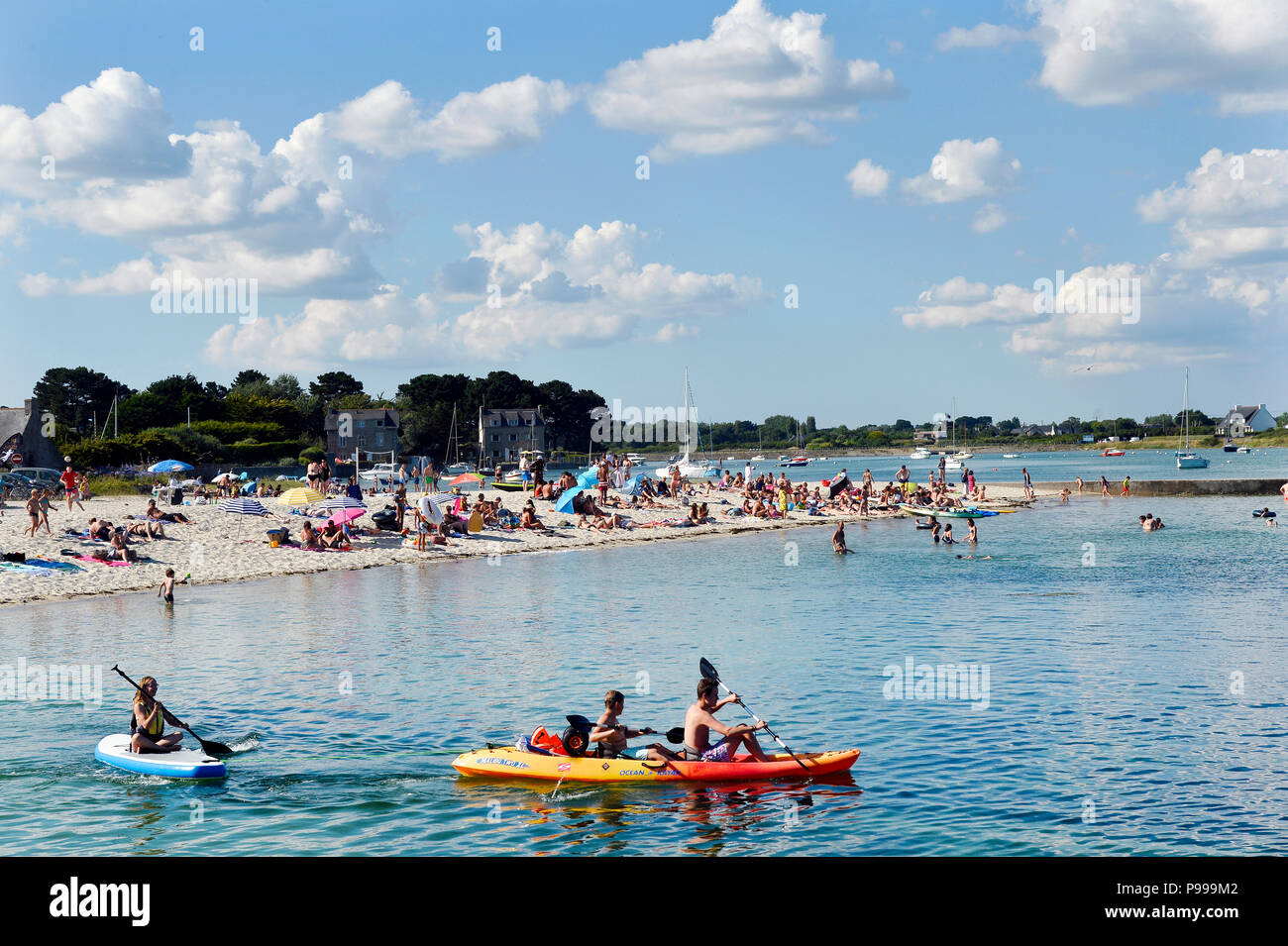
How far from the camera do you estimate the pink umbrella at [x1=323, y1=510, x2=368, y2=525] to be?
42.6 meters

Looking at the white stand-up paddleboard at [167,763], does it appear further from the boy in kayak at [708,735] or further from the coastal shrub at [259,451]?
the coastal shrub at [259,451]

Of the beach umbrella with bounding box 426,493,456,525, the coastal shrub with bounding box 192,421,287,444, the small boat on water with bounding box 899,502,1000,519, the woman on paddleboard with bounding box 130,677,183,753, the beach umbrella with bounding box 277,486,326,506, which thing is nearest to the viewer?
the woman on paddleboard with bounding box 130,677,183,753

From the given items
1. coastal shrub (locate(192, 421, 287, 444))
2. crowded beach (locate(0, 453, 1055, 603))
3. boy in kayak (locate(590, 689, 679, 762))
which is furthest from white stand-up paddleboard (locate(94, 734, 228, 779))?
coastal shrub (locate(192, 421, 287, 444))

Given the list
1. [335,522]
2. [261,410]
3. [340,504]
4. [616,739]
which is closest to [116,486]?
[340,504]

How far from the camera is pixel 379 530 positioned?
44375 millimetres

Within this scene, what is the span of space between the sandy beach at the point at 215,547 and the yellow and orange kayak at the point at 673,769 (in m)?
23.0

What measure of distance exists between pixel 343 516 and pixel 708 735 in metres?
30.6

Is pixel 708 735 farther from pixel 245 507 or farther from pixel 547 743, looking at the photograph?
pixel 245 507

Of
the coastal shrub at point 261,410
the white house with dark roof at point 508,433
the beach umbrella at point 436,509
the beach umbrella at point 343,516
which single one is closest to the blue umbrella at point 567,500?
the beach umbrella at point 436,509

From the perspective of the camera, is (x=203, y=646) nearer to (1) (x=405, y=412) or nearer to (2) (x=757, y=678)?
(2) (x=757, y=678)

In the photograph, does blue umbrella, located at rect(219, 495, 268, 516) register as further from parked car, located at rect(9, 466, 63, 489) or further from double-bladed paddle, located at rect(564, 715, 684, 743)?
double-bladed paddle, located at rect(564, 715, 684, 743)

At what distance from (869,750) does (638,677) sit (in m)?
6.26

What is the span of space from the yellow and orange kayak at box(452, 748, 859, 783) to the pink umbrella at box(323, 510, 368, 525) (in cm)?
2942
